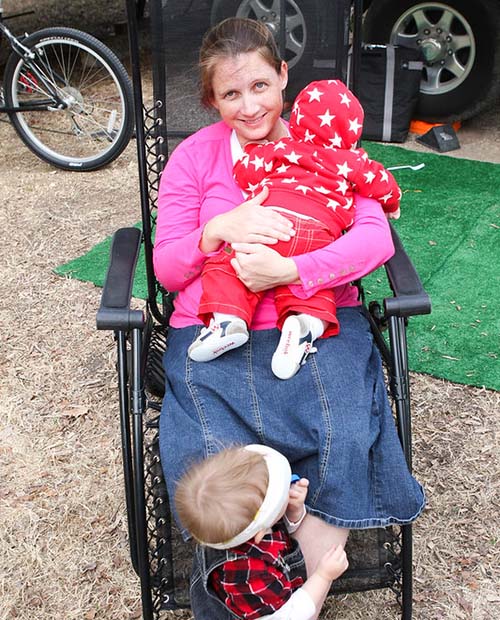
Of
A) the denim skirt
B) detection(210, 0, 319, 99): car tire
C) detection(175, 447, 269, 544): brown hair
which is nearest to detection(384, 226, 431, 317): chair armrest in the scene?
the denim skirt

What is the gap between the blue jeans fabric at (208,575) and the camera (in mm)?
1797

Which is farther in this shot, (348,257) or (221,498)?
(348,257)

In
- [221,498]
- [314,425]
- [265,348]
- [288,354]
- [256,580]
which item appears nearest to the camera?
[221,498]

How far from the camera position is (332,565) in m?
1.83

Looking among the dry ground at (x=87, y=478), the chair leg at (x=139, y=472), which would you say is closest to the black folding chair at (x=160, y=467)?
the chair leg at (x=139, y=472)

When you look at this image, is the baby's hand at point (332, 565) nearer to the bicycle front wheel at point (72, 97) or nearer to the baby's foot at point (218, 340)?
the baby's foot at point (218, 340)

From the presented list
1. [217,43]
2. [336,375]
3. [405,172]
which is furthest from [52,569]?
[405,172]

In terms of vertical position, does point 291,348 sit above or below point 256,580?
above

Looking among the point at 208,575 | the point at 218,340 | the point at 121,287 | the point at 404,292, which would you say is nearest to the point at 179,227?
the point at 121,287

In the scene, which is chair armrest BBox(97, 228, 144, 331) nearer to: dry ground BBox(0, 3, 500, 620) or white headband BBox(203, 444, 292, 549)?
white headband BBox(203, 444, 292, 549)

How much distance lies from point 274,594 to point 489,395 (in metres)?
1.59

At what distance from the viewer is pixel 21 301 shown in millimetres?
3857

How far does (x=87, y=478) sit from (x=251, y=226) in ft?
4.07

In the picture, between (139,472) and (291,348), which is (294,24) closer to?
(291,348)
